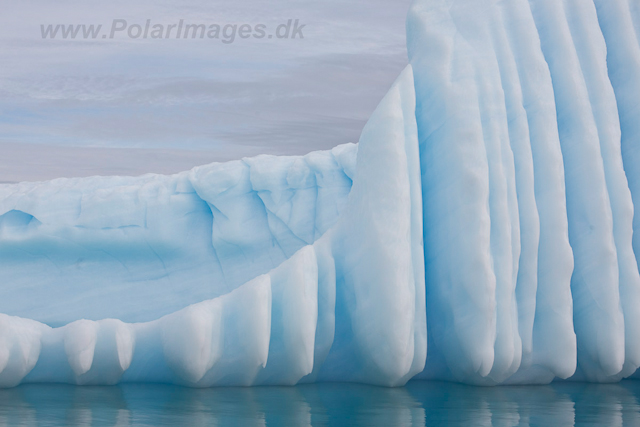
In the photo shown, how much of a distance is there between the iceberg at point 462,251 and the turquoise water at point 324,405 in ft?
0.69

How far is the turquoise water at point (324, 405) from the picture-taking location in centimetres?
458

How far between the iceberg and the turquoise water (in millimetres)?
209

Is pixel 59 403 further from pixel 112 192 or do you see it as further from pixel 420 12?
pixel 112 192

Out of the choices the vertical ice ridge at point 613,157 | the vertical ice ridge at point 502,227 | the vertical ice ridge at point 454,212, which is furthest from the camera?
the vertical ice ridge at point 613,157

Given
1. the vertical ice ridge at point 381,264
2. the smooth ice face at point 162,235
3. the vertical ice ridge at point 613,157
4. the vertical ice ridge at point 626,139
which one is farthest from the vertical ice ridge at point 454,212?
the smooth ice face at point 162,235

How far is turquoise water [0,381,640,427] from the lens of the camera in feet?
15.0

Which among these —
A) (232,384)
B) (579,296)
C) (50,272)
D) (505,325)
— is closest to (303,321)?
(232,384)

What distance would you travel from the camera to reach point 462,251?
6070 mm

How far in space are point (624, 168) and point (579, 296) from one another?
1.47 m

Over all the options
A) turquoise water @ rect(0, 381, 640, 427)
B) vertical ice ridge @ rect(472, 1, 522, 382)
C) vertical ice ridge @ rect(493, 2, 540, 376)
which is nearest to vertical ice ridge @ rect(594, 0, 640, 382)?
turquoise water @ rect(0, 381, 640, 427)

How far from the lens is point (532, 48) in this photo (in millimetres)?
6938

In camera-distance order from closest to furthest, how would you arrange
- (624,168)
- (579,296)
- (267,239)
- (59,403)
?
(59,403) < (579,296) < (624,168) < (267,239)

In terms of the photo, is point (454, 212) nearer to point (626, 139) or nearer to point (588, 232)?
point (588, 232)

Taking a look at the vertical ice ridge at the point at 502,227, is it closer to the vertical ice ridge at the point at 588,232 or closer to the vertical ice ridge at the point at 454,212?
the vertical ice ridge at the point at 454,212
